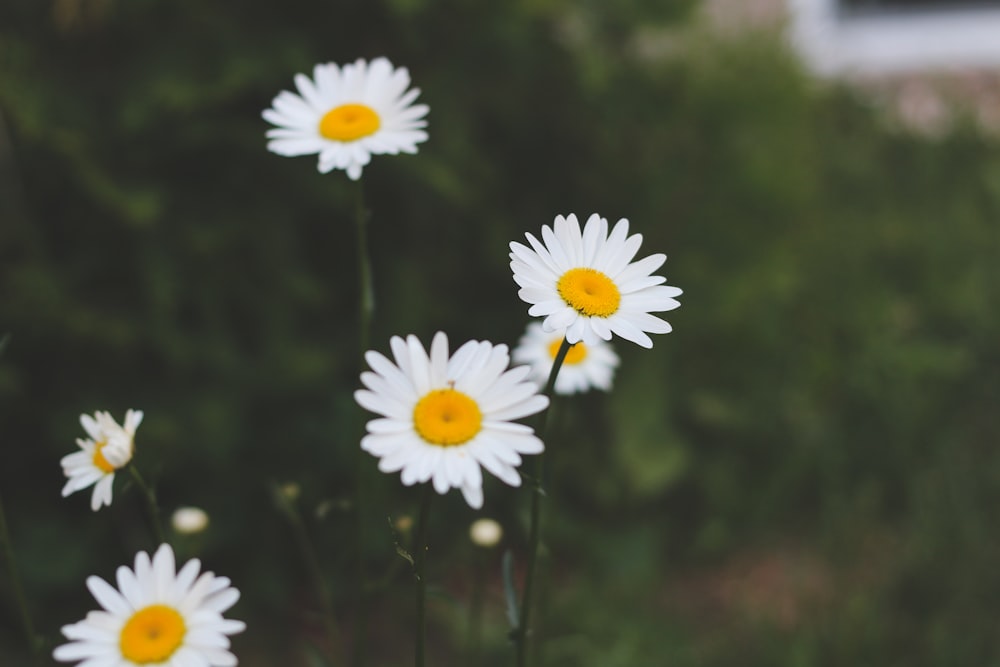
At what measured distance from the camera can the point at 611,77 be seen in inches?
102

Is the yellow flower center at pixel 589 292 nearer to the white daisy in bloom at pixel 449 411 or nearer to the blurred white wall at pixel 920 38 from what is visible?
the white daisy in bloom at pixel 449 411

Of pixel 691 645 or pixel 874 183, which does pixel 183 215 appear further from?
pixel 874 183

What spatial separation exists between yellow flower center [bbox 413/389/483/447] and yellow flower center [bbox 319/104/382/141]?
415mm

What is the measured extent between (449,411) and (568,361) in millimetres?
566

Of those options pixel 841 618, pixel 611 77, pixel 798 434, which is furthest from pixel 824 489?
pixel 611 77

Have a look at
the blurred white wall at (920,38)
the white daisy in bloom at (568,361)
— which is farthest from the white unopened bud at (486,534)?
the blurred white wall at (920,38)

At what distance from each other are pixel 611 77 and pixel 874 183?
70.8 inches

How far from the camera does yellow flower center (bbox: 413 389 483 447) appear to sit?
31.8 inches

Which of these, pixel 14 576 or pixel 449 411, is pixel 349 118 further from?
pixel 14 576

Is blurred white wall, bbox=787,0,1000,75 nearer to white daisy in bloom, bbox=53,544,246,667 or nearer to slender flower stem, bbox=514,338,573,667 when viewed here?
slender flower stem, bbox=514,338,573,667

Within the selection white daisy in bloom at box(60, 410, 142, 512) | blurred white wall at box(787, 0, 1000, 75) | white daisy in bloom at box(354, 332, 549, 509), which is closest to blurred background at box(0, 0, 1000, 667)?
white daisy in bloom at box(60, 410, 142, 512)

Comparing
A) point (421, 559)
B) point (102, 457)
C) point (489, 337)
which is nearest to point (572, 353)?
point (421, 559)

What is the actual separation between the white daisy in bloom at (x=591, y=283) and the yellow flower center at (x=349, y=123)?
1.06 ft

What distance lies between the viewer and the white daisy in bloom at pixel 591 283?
0.84m
